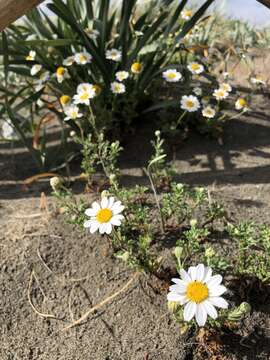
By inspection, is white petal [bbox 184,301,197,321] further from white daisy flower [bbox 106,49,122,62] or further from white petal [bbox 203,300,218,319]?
white daisy flower [bbox 106,49,122,62]

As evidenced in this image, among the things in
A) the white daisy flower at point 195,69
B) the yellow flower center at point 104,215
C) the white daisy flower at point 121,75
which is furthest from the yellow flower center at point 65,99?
the yellow flower center at point 104,215

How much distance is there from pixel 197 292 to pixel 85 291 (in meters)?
0.50

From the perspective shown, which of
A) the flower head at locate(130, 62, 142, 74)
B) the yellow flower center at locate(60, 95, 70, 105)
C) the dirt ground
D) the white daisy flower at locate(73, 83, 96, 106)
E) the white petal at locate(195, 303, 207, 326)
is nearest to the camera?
the white petal at locate(195, 303, 207, 326)

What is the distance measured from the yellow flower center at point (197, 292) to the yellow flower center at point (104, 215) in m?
0.35

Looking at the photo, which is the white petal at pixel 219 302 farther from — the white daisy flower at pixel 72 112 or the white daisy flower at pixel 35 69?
the white daisy flower at pixel 35 69

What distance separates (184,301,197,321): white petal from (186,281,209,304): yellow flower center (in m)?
0.01

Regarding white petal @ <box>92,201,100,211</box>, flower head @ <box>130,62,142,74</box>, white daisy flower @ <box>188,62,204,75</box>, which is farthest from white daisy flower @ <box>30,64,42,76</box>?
white petal @ <box>92,201,100,211</box>

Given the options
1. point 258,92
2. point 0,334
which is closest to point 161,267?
point 0,334

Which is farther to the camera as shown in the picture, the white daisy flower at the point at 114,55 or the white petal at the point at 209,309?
the white daisy flower at the point at 114,55

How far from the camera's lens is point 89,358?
4.38ft

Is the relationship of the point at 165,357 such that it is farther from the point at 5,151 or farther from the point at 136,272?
the point at 5,151

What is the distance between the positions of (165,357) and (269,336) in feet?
1.03

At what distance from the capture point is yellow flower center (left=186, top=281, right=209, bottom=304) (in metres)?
1.13

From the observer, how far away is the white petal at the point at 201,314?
3.54 ft
